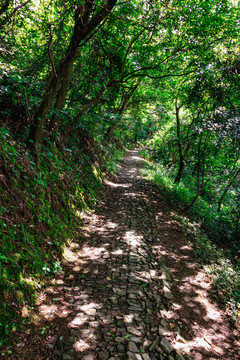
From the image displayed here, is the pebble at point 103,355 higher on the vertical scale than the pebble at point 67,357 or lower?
higher

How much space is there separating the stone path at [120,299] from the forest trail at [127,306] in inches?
0.5

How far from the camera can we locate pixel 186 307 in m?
3.81

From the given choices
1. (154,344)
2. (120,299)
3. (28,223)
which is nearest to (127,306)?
(120,299)

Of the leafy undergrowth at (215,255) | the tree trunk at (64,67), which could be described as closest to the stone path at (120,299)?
the leafy undergrowth at (215,255)

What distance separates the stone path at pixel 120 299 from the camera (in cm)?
264

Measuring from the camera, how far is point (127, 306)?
3.35m

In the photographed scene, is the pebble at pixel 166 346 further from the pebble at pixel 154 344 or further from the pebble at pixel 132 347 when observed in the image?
the pebble at pixel 132 347

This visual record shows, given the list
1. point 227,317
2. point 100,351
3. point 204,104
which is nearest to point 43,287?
point 100,351

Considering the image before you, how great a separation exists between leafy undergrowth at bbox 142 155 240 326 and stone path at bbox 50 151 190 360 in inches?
52.0

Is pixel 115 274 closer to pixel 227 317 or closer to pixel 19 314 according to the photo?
pixel 19 314

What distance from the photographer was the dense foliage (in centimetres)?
369

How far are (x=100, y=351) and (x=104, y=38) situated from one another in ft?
26.9

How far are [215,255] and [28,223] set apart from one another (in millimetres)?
5765

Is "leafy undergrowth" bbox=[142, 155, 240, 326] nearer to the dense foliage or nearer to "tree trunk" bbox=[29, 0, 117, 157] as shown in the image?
the dense foliage
